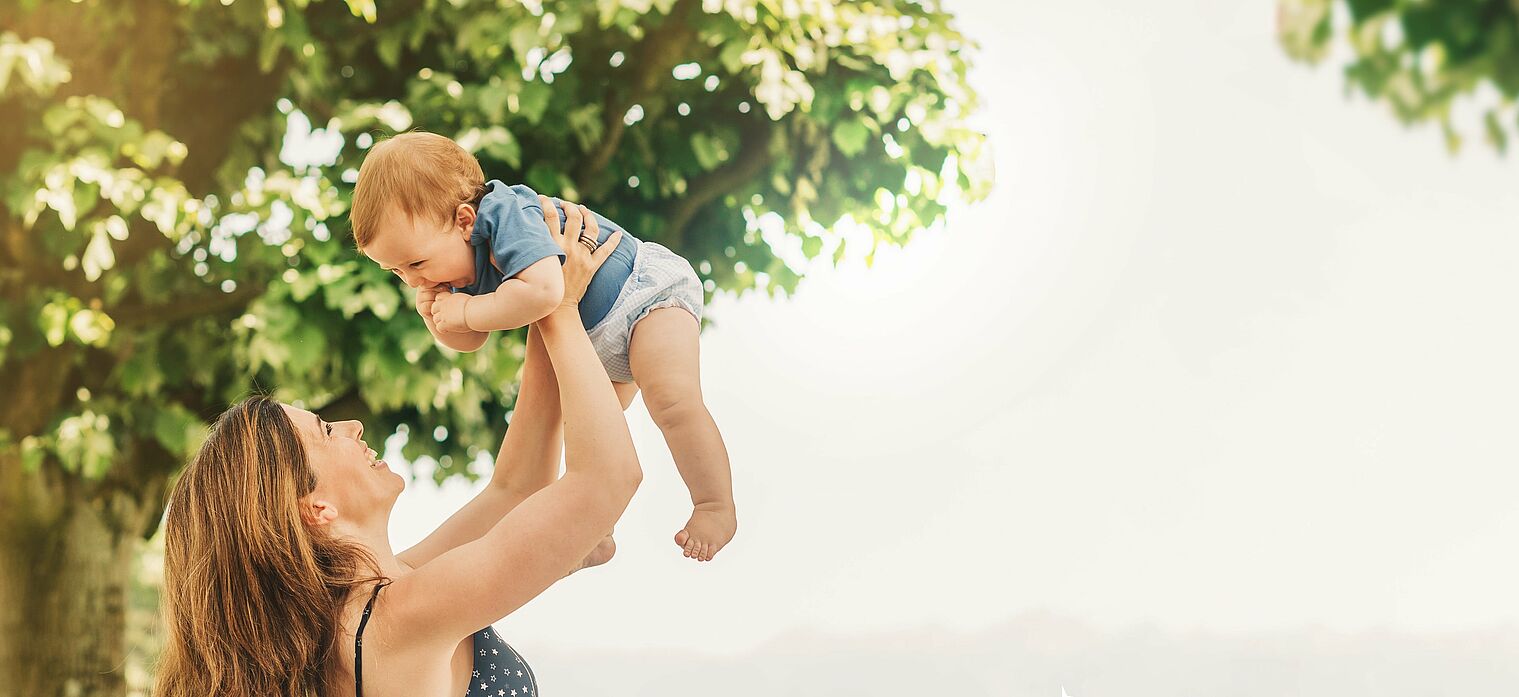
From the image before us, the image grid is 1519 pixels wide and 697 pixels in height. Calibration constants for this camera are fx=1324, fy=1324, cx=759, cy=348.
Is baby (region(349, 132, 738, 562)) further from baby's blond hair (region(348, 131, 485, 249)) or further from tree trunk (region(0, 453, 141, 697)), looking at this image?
tree trunk (region(0, 453, 141, 697))

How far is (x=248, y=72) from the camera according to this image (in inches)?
214

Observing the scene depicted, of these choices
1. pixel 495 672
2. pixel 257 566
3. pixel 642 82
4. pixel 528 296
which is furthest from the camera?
pixel 642 82

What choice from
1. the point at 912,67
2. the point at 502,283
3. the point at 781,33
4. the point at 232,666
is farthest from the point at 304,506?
the point at 912,67

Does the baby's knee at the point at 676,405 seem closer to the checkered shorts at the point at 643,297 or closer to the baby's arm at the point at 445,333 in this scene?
the checkered shorts at the point at 643,297

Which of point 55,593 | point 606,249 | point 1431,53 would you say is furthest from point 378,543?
point 55,593

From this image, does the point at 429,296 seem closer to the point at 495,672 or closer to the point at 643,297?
the point at 643,297

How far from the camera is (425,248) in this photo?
6.34 feet

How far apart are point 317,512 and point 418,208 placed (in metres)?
0.47

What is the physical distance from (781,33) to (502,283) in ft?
10.4

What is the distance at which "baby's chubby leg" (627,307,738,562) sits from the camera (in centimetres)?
205

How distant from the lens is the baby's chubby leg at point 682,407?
2051 millimetres

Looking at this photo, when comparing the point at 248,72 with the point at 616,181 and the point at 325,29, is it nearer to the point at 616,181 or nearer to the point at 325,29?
the point at 325,29

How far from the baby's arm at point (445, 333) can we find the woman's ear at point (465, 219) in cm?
11

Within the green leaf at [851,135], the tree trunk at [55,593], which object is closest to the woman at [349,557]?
the green leaf at [851,135]
